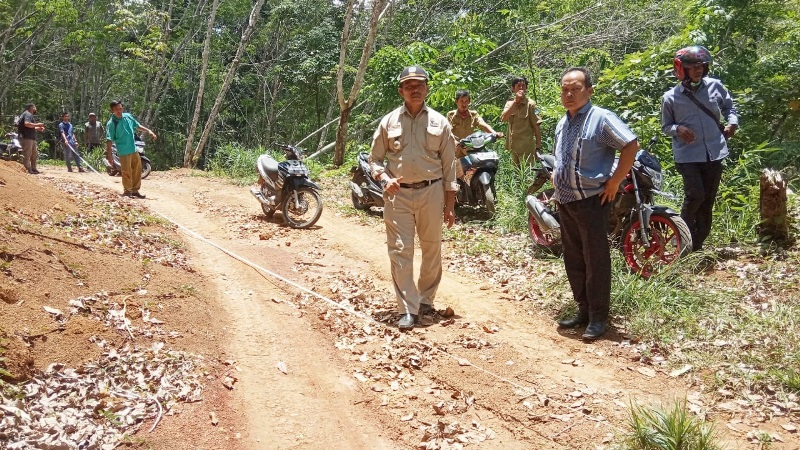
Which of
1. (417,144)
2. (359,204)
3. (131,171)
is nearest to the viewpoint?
(417,144)

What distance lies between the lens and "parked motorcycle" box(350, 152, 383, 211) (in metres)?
8.93

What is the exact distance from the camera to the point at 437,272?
194 inches

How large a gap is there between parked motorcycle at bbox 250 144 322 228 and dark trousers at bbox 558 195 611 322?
470cm

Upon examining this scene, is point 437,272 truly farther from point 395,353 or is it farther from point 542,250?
point 542,250

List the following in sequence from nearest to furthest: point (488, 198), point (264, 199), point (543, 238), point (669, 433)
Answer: point (669, 433) → point (543, 238) → point (488, 198) → point (264, 199)

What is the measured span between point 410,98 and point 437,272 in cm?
143

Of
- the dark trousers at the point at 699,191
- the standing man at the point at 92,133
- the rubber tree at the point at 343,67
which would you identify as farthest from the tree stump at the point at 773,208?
the standing man at the point at 92,133

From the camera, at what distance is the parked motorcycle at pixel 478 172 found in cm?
779

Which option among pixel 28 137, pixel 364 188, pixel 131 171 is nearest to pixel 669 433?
pixel 364 188

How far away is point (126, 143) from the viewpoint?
32.8ft

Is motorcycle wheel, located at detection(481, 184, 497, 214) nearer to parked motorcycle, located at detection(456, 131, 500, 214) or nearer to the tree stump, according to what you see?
parked motorcycle, located at detection(456, 131, 500, 214)

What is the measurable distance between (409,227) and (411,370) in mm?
1162

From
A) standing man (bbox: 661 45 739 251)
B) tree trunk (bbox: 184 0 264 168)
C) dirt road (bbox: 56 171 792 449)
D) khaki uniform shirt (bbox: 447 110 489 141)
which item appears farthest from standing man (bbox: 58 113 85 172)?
standing man (bbox: 661 45 739 251)

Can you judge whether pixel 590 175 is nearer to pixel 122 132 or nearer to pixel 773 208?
pixel 773 208
